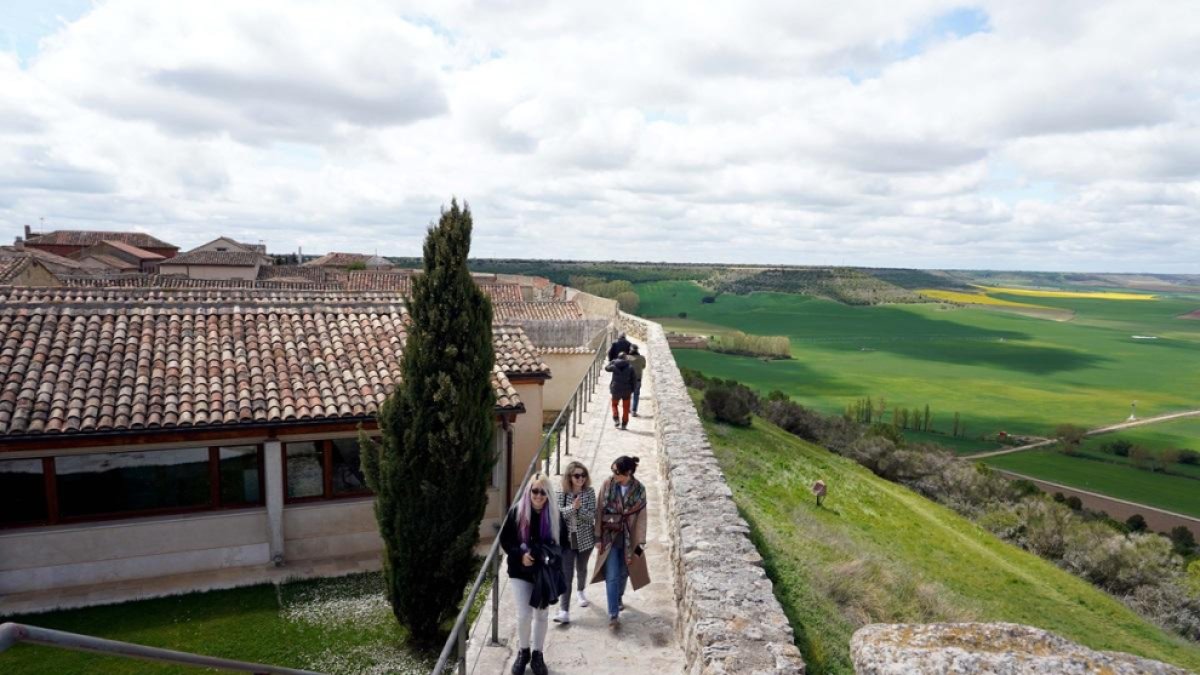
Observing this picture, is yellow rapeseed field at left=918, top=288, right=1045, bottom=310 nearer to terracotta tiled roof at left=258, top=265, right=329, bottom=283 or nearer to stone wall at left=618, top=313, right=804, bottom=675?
terracotta tiled roof at left=258, top=265, right=329, bottom=283

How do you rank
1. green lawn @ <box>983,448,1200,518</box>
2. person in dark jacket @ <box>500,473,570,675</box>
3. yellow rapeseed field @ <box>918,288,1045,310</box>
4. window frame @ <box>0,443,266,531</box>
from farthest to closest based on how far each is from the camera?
1. yellow rapeseed field @ <box>918,288,1045,310</box>
2. green lawn @ <box>983,448,1200,518</box>
3. window frame @ <box>0,443,266,531</box>
4. person in dark jacket @ <box>500,473,570,675</box>

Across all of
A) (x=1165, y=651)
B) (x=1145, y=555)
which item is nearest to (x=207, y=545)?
(x=1165, y=651)

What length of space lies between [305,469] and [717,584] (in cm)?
887

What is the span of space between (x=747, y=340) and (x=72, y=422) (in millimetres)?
75475

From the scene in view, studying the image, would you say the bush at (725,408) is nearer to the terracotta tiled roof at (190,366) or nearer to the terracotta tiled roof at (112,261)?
the terracotta tiled roof at (190,366)

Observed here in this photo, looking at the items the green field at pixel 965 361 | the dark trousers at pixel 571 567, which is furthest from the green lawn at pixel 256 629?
the green field at pixel 965 361

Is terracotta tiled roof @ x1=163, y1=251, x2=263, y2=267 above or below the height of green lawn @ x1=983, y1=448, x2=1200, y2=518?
above

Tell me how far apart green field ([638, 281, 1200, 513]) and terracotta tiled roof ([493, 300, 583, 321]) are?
29.5 m

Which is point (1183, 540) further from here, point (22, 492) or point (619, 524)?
point (22, 492)

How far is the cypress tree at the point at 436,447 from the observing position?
846 centimetres

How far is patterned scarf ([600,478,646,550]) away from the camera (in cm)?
655

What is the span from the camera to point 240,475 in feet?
38.7

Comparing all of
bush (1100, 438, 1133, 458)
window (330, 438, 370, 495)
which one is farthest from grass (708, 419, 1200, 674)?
bush (1100, 438, 1133, 458)

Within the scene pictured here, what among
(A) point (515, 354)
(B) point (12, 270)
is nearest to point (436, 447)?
(A) point (515, 354)
